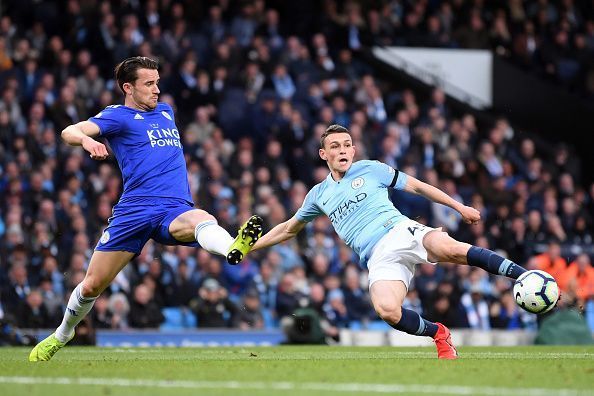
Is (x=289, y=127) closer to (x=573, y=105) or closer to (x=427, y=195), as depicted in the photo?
(x=573, y=105)

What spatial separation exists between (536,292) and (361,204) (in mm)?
2025

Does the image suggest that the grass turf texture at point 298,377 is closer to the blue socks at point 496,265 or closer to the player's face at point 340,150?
the blue socks at point 496,265

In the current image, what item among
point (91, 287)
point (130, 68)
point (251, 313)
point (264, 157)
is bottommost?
point (251, 313)

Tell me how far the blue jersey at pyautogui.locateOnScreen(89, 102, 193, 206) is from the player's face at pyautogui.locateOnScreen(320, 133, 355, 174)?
1372 millimetres

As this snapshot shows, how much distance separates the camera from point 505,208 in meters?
22.2

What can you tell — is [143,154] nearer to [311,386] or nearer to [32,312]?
[311,386]

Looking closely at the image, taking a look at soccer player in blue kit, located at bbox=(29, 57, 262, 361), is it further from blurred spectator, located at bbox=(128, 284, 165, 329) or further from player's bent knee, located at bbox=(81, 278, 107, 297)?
blurred spectator, located at bbox=(128, 284, 165, 329)

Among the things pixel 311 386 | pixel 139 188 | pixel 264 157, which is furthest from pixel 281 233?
pixel 264 157

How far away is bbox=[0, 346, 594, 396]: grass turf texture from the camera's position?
7.43 metres

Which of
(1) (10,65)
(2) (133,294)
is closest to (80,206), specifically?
(2) (133,294)

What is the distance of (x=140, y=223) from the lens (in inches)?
405

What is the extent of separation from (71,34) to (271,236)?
11268 millimetres

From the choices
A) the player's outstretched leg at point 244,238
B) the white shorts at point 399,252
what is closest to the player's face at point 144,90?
the player's outstretched leg at point 244,238

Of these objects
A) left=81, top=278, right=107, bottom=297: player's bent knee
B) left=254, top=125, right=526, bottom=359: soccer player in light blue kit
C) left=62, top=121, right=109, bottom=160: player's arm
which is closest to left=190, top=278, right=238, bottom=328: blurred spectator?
left=254, top=125, right=526, bottom=359: soccer player in light blue kit
